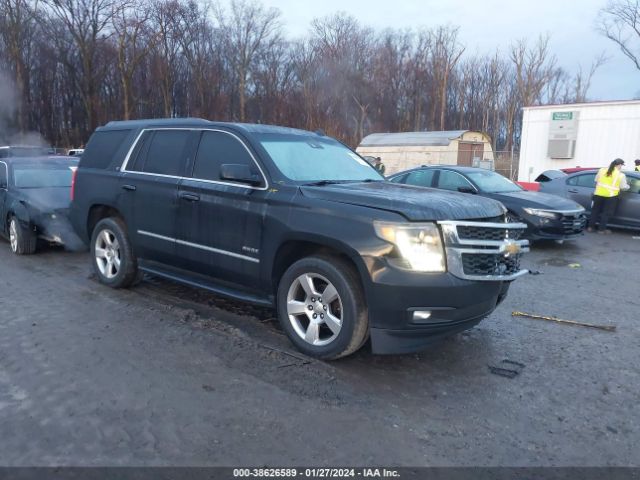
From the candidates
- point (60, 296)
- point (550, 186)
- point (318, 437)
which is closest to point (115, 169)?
point (60, 296)

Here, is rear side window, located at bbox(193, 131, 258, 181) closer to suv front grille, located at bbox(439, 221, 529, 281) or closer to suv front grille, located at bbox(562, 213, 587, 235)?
suv front grille, located at bbox(439, 221, 529, 281)

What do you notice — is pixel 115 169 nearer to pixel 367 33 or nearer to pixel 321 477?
pixel 321 477

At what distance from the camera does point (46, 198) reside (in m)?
8.05

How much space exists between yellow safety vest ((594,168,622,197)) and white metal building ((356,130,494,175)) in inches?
625

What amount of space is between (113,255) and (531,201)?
7256 mm

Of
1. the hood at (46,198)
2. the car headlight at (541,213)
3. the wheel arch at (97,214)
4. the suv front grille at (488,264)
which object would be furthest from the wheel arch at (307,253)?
the car headlight at (541,213)

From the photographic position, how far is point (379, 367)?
4.05m

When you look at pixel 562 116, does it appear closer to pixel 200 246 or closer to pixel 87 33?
pixel 200 246

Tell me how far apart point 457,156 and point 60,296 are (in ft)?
85.3

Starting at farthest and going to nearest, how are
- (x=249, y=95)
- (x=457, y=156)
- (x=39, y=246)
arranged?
(x=249, y=95)
(x=457, y=156)
(x=39, y=246)

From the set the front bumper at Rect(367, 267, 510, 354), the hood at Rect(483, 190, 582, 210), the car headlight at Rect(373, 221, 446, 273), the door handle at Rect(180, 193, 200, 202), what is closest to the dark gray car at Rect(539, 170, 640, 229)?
the hood at Rect(483, 190, 582, 210)

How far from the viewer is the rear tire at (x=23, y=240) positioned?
7910 millimetres

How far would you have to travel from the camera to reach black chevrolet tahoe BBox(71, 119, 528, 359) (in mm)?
3682

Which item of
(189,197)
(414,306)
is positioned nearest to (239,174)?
(189,197)
